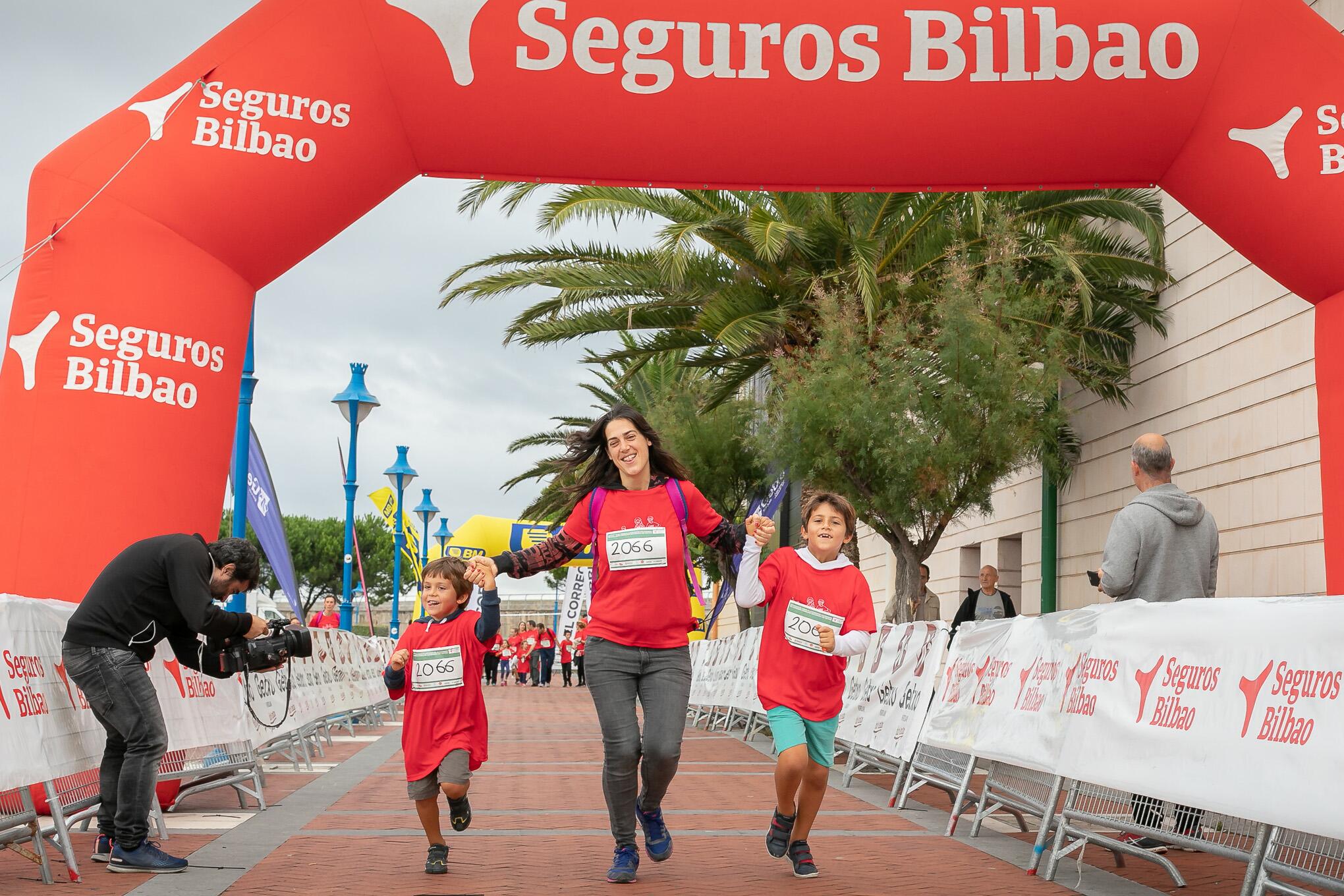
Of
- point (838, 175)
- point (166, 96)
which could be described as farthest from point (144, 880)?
point (838, 175)

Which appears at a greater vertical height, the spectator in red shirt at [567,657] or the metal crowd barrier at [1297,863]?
the metal crowd barrier at [1297,863]

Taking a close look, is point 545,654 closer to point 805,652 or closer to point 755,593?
point 805,652

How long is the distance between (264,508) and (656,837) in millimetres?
9335

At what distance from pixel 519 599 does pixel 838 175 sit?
425ft

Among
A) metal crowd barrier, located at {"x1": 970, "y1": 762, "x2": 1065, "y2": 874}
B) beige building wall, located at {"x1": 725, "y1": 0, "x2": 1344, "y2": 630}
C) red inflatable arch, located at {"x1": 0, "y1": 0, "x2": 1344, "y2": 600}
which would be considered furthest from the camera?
beige building wall, located at {"x1": 725, "y1": 0, "x2": 1344, "y2": 630}

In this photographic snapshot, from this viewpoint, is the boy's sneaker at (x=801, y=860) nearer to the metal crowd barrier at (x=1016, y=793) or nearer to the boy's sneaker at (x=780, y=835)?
the boy's sneaker at (x=780, y=835)

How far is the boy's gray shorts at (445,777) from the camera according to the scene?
662 centimetres

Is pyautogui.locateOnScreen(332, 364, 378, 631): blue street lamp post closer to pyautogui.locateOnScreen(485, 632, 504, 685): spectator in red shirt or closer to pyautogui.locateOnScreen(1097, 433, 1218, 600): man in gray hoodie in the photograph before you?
pyautogui.locateOnScreen(485, 632, 504, 685): spectator in red shirt

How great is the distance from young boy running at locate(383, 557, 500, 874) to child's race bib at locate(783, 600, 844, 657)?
4.39 feet

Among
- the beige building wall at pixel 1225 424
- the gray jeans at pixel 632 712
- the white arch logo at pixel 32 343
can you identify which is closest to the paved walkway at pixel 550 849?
the gray jeans at pixel 632 712

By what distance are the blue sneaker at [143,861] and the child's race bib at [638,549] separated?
243 centimetres

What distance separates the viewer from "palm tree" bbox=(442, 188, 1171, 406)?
57.1 feet

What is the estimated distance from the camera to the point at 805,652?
21.7 feet

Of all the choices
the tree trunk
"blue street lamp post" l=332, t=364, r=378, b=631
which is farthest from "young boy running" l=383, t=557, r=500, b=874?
"blue street lamp post" l=332, t=364, r=378, b=631
